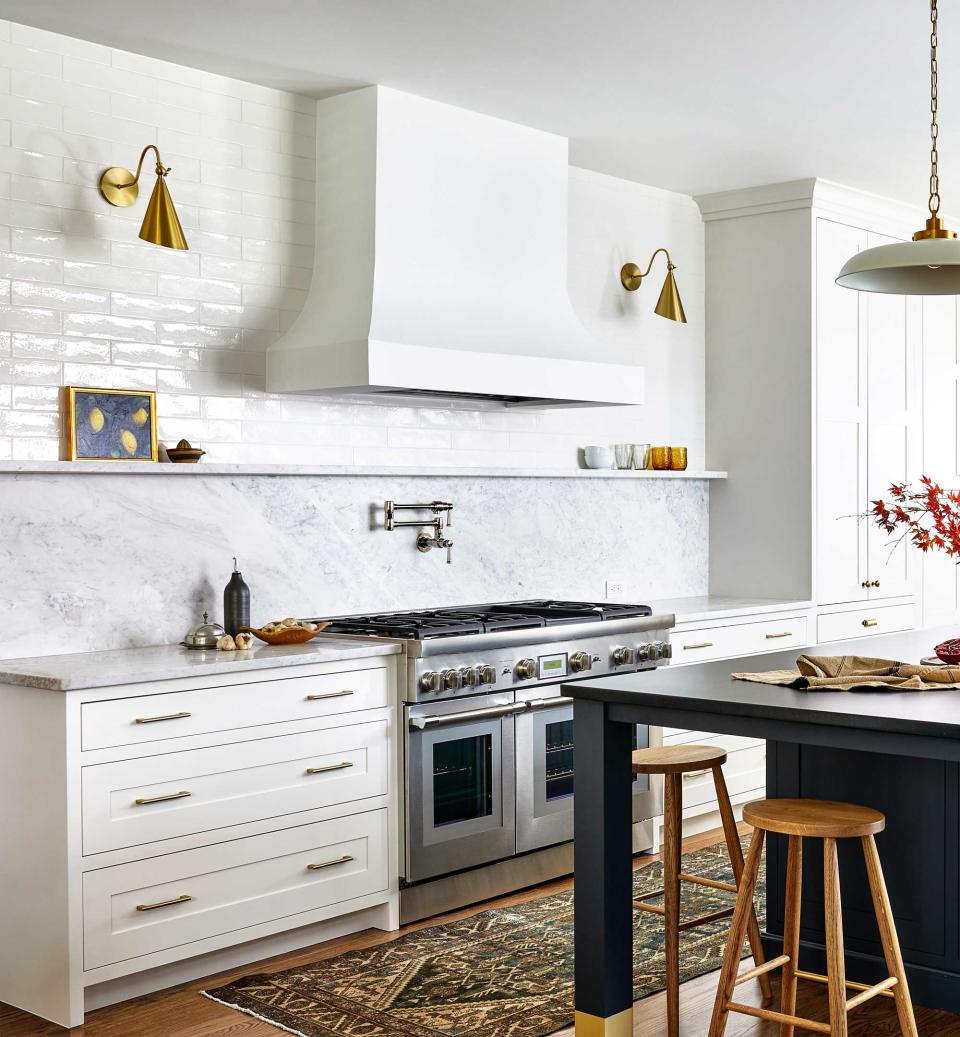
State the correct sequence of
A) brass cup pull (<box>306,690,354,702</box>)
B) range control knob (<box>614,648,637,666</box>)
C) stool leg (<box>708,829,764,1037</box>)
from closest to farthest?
1. stool leg (<box>708,829,764,1037</box>)
2. brass cup pull (<box>306,690,354,702</box>)
3. range control knob (<box>614,648,637,666</box>)

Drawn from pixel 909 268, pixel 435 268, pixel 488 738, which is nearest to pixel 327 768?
pixel 488 738

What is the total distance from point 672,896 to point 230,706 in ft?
4.58

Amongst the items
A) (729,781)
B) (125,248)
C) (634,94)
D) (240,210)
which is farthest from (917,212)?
(125,248)

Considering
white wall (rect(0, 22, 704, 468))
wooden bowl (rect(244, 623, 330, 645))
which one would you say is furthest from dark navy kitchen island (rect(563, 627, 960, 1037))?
white wall (rect(0, 22, 704, 468))

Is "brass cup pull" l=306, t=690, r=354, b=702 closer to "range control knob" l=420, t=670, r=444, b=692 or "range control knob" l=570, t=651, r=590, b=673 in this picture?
"range control knob" l=420, t=670, r=444, b=692

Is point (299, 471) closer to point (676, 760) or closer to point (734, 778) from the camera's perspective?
point (676, 760)

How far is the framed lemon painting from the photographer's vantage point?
163 inches

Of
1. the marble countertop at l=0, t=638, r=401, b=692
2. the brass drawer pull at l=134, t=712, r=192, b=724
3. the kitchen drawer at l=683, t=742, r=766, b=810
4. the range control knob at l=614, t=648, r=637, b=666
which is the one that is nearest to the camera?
the marble countertop at l=0, t=638, r=401, b=692

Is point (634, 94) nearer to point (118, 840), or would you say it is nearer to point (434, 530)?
point (434, 530)

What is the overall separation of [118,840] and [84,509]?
113 centimetres

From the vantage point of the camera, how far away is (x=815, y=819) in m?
3.01

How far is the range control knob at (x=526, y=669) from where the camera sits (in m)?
4.70

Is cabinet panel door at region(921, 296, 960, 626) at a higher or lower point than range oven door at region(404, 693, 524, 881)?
higher

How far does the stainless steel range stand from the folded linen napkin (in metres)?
1.32
